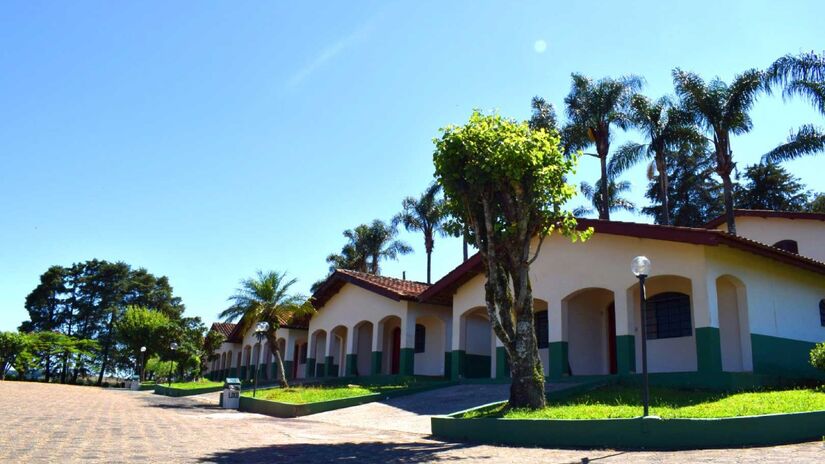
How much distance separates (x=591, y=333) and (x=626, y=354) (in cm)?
344

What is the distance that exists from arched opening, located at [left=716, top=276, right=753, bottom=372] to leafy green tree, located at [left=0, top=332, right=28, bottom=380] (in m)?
47.5

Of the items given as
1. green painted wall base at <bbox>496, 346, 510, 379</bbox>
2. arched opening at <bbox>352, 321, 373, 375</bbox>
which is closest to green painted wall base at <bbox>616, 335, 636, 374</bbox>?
green painted wall base at <bbox>496, 346, 510, 379</bbox>

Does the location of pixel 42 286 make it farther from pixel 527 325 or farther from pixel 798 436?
pixel 798 436

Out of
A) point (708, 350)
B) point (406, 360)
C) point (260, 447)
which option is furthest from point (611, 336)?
point (260, 447)

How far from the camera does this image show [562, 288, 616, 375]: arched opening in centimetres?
2031

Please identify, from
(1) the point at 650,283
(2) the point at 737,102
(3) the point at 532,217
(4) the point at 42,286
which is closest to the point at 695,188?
(2) the point at 737,102

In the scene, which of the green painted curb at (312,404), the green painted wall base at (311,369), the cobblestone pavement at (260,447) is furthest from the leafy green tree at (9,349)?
the cobblestone pavement at (260,447)

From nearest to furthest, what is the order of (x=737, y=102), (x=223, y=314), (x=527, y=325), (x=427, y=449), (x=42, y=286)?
(x=427, y=449)
(x=527, y=325)
(x=737, y=102)
(x=223, y=314)
(x=42, y=286)

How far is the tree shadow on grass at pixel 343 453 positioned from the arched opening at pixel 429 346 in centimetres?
1584

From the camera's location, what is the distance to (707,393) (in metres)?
14.4

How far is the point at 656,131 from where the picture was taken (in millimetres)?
28047

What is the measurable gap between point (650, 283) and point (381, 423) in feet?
30.7

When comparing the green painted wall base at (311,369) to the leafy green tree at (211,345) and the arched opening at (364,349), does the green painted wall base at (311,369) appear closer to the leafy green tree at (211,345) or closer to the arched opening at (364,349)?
the arched opening at (364,349)

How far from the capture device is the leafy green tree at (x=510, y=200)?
12.9m
